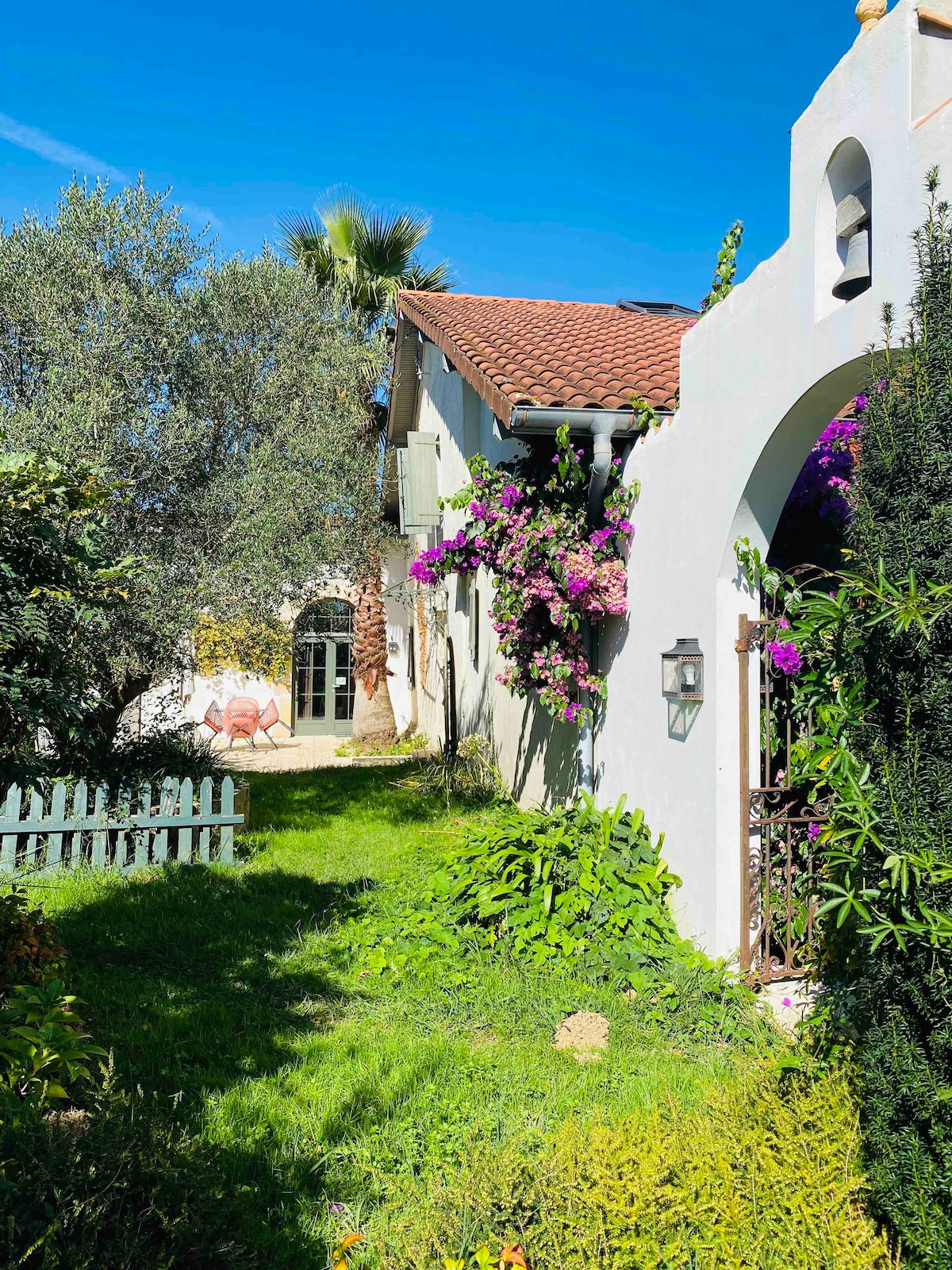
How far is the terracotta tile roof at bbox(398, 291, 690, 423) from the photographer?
5.66 m

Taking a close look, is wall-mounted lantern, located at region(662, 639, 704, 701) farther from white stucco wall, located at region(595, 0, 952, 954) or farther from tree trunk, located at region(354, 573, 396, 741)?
tree trunk, located at region(354, 573, 396, 741)

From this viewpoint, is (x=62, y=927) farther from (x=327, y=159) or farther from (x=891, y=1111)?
(x=327, y=159)

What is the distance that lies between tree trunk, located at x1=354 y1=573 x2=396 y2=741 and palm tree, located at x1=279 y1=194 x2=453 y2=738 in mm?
14

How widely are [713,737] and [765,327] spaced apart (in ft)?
6.64

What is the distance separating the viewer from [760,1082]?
299cm

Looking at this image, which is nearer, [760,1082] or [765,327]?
[760,1082]

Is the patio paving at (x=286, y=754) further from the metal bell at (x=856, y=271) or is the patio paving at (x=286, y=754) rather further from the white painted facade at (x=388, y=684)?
the metal bell at (x=856, y=271)

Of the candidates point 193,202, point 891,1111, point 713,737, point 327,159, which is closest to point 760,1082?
point 891,1111

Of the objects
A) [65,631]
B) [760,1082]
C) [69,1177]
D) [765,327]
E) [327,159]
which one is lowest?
[760,1082]

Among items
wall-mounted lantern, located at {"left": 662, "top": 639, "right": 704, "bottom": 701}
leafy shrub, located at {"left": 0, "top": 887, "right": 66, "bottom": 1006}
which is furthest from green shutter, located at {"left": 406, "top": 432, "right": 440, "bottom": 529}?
leafy shrub, located at {"left": 0, "top": 887, "right": 66, "bottom": 1006}

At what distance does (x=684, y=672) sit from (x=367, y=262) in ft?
41.1

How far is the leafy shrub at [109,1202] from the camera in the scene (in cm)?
189

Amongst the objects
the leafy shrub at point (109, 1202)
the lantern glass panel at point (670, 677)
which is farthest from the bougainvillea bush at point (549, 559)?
the leafy shrub at point (109, 1202)

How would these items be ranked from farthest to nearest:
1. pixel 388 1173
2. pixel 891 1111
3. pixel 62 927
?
pixel 62 927 → pixel 388 1173 → pixel 891 1111
